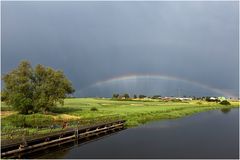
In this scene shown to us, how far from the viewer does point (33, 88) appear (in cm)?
7656

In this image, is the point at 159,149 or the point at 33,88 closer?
the point at 159,149

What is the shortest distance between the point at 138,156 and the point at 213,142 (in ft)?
47.2

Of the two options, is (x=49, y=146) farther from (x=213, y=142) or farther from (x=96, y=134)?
(x=213, y=142)

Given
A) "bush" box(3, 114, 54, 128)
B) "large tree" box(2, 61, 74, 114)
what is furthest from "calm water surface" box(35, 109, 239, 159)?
"large tree" box(2, 61, 74, 114)

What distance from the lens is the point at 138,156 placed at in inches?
1243

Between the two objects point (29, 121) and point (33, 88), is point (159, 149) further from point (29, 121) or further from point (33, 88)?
point (33, 88)

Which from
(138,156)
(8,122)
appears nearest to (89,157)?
(138,156)

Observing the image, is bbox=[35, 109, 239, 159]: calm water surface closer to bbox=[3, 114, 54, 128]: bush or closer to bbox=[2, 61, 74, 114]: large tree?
bbox=[3, 114, 54, 128]: bush

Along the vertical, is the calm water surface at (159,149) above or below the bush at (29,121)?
below

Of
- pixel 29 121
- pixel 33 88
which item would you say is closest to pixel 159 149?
pixel 29 121

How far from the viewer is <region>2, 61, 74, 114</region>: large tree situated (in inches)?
2867

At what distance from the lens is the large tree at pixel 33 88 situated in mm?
72812

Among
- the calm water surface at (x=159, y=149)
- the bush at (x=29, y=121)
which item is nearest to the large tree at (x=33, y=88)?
the bush at (x=29, y=121)

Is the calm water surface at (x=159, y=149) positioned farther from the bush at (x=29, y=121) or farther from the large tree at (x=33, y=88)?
the large tree at (x=33, y=88)
